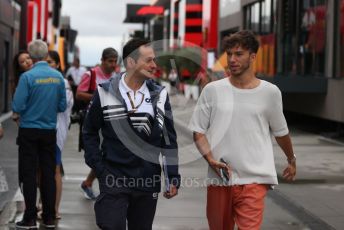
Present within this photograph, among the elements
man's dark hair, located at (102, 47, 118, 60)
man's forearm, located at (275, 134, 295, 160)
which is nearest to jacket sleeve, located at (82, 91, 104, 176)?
man's forearm, located at (275, 134, 295, 160)

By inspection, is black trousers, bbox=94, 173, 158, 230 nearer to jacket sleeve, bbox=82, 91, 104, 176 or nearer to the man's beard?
jacket sleeve, bbox=82, 91, 104, 176

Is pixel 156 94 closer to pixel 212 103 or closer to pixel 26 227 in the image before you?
pixel 212 103

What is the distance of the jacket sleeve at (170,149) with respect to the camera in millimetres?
5258

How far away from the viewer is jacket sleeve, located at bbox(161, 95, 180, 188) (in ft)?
17.3

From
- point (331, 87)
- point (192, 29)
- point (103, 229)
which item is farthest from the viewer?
point (192, 29)

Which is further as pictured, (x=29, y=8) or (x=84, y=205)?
(x=29, y=8)

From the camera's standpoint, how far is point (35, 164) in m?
7.77

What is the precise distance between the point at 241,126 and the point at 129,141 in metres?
0.79

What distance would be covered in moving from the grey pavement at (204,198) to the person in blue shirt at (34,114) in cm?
51

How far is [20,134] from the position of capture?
7.68 meters

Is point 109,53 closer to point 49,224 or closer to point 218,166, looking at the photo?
point 49,224

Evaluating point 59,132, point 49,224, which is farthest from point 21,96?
point 49,224

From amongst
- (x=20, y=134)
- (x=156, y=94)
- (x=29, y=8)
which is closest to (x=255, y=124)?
(x=156, y=94)

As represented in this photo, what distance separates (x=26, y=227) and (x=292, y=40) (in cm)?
1989
